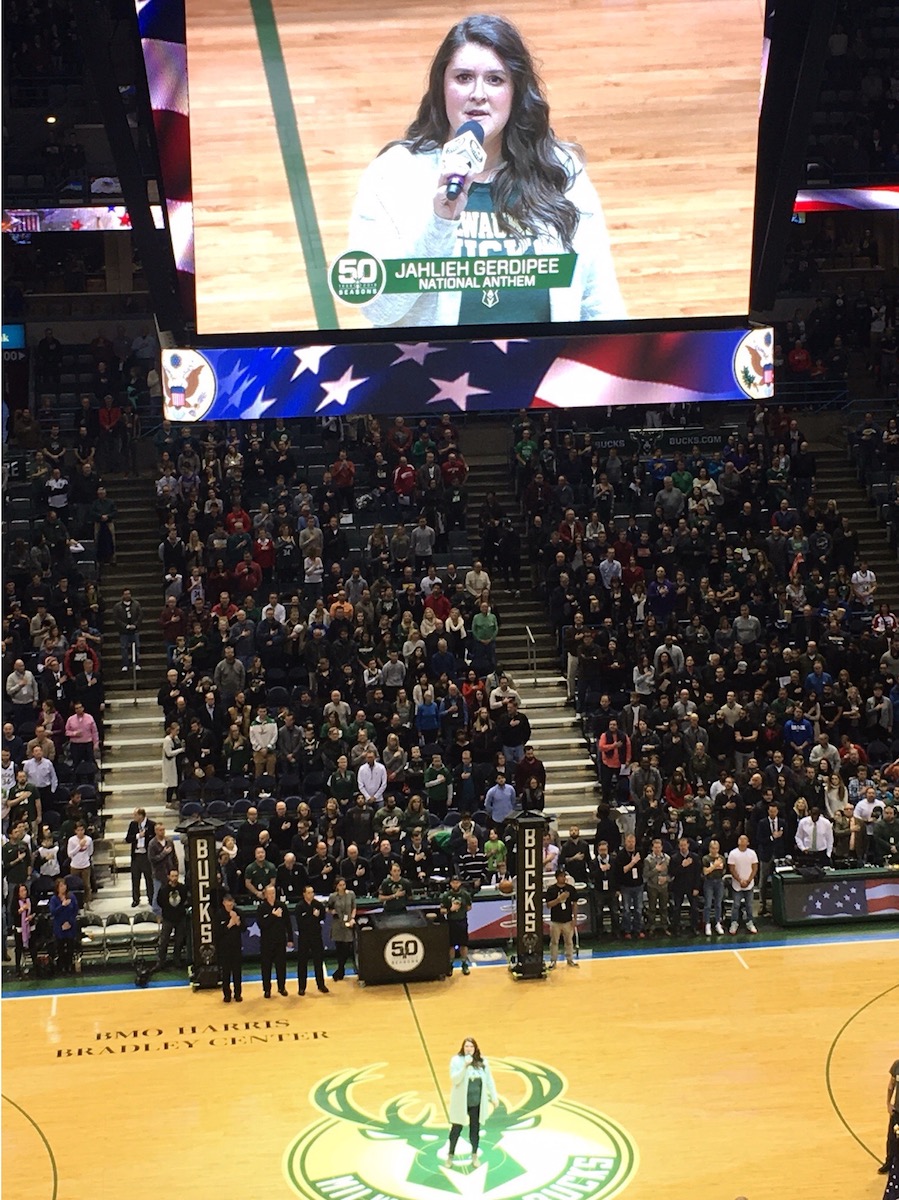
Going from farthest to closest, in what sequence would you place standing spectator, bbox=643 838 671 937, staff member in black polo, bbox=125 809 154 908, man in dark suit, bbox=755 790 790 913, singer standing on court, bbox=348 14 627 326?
man in dark suit, bbox=755 790 790 913
staff member in black polo, bbox=125 809 154 908
standing spectator, bbox=643 838 671 937
singer standing on court, bbox=348 14 627 326

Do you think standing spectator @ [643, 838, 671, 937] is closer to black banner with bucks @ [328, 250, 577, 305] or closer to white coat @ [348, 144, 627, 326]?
white coat @ [348, 144, 627, 326]

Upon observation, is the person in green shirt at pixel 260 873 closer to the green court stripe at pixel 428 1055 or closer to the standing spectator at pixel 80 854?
the green court stripe at pixel 428 1055

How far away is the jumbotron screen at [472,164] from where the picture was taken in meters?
18.4

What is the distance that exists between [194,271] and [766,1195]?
11.6 metres

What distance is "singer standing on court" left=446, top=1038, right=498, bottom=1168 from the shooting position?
15.2 meters

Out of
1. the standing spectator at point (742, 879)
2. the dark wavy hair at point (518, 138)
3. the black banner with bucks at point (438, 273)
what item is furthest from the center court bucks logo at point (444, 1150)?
the dark wavy hair at point (518, 138)

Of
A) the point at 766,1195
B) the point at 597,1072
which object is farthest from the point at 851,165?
the point at 766,1195

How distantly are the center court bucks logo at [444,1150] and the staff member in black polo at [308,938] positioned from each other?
3024mm

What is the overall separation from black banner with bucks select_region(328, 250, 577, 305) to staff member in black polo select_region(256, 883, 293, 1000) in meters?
7.38

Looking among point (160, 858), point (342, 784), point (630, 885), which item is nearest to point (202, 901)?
point (160, 858)

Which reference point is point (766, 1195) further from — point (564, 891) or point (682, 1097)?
point (564, 891)

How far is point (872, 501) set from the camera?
3369cm

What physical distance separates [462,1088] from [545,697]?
13614 millimetres

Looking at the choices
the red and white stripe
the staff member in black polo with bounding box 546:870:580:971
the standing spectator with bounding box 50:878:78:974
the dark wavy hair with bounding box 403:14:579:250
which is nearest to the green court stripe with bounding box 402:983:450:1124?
the staff member in black polo with bounding box 546:870:580:971
